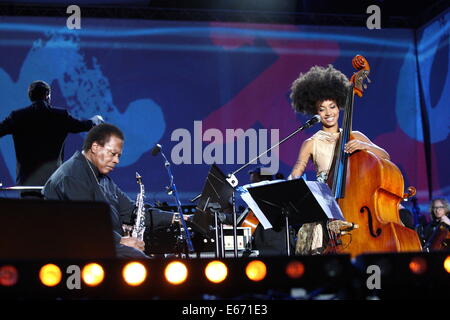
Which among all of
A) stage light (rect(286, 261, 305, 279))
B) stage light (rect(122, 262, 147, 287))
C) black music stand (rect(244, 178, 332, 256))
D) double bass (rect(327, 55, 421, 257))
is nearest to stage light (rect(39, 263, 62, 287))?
stage light (rect(122, 262, 147, 287))

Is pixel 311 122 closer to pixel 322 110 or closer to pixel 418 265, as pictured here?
pixel 322 110

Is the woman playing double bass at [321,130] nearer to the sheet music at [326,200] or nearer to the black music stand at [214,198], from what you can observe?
the sheet music at [326,200]

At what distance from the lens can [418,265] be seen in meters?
1.33

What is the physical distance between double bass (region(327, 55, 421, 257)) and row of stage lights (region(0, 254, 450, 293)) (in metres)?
2.25

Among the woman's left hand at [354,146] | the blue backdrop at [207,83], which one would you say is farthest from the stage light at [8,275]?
the blue backdrop at [207,83]

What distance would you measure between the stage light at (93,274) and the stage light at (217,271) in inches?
9.1

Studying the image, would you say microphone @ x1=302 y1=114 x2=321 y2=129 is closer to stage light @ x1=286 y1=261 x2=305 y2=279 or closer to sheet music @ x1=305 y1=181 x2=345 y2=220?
sheet music @ x1=305 y1=181 x2=345 y2=220

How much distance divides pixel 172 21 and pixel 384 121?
3.55 m

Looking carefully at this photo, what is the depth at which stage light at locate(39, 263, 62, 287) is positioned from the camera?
4.18 feet

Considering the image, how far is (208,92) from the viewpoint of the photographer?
8.91m

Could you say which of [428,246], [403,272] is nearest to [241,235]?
[428,246]
